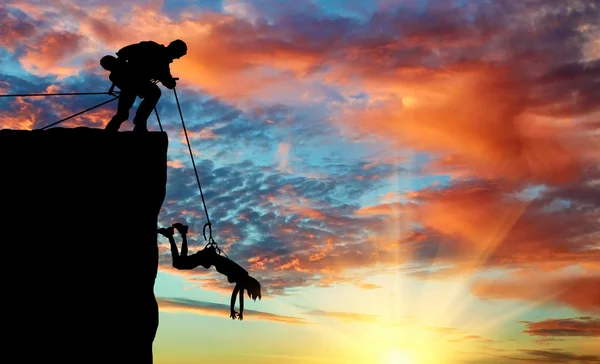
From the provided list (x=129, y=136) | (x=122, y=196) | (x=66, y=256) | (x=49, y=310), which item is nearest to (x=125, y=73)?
(x=129, y=136)

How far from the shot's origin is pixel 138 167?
1644cm

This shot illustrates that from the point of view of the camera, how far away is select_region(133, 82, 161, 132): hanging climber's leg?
18.0 m

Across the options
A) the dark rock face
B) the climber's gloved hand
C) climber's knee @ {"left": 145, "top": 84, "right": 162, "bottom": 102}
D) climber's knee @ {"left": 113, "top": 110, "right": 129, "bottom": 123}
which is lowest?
the dark rock face

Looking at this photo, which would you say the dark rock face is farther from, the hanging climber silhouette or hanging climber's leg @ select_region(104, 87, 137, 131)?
the hanging climber silhouette

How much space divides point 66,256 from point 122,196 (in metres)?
1.96

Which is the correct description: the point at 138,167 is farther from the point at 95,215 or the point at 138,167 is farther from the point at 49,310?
the point at 49,310

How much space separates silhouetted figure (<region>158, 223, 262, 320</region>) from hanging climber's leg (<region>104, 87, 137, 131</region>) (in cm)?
324

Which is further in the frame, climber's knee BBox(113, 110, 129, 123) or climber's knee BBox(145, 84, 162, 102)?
climber's knee BBox(145, 84, 162, 102)

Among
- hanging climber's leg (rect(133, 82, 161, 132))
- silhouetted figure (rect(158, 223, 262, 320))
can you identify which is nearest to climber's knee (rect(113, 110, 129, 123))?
hanging climber's leg (rect(133, 82, 161, 132))

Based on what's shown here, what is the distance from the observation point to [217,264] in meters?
19.8

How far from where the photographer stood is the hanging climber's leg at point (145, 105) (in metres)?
18.0

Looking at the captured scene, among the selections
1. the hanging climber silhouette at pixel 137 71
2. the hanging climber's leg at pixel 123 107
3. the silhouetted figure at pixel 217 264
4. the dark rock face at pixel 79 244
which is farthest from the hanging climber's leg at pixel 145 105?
the silhouetted figure at pixel 217 264

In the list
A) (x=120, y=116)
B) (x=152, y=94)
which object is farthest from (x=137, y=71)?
(x=120, y=116)

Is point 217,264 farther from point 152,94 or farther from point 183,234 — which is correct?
point 152,94
